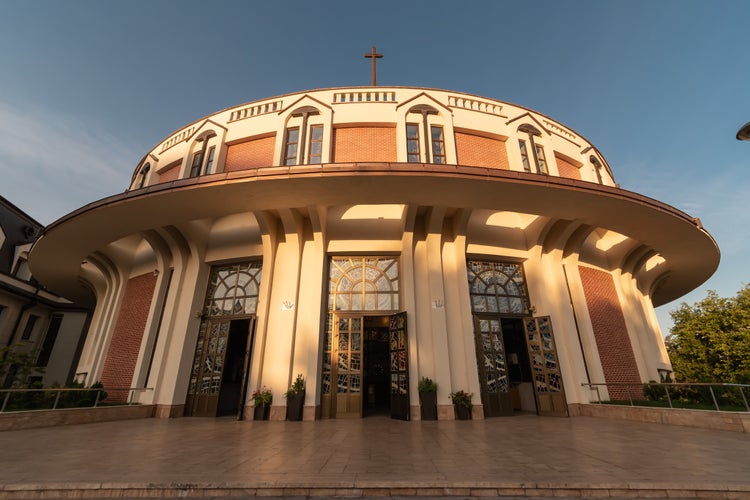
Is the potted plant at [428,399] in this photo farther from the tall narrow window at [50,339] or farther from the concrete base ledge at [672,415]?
the tall narrow window at [50,339]

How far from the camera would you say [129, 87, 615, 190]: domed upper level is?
11680 mm

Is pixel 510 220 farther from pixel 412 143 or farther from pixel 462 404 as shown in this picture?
pixel 462 404

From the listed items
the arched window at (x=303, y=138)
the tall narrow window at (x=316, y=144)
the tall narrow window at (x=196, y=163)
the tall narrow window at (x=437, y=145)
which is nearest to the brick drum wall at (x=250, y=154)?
the arched window at (x=303, y=138)

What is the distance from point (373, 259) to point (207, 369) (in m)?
6.59

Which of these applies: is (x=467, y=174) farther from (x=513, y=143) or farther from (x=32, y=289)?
(x=32, y=289)

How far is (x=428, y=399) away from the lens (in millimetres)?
8562

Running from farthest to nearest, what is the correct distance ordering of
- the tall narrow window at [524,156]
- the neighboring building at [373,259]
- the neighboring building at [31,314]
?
the neighboring building at [31,314]
the tall narrow window at [524,156]
the neighboring building at [373,259]

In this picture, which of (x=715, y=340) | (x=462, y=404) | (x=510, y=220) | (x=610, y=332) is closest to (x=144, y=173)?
(x=510, y=220)

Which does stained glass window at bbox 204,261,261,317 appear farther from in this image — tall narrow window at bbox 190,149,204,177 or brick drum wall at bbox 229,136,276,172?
tall narrow window at bbox 190,149,204,177

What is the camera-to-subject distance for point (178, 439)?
5.99m

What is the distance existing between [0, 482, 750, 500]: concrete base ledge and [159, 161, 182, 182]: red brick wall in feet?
42.1

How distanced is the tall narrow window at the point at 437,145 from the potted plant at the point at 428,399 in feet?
25.0

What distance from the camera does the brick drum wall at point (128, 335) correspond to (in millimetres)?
11164

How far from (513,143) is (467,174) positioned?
6.03m
